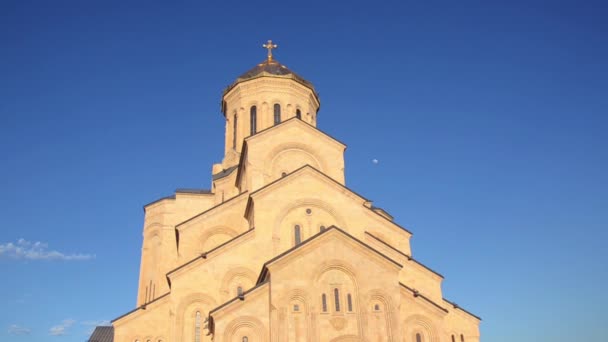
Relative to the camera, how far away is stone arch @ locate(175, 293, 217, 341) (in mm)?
20484

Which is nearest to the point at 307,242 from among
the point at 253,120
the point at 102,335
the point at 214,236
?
the point at 214,236

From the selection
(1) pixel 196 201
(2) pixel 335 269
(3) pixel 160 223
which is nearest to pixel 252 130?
(1) pixel 196 201

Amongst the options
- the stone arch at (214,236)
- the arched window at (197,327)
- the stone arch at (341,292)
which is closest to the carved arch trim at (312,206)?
the stone arch at (341,292)

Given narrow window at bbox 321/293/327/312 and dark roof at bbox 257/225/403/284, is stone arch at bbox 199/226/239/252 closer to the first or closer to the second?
dark roof at bbox 257/225/403/284

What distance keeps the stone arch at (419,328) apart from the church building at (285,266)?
0.12ft

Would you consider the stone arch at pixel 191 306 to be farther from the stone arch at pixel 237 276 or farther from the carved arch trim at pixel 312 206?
the carved arch trim at pixel 312 206

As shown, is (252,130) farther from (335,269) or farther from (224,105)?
(335,269)

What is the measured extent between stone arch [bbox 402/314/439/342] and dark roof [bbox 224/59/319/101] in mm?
19335

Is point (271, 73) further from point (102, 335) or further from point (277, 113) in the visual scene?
point (102, 335)

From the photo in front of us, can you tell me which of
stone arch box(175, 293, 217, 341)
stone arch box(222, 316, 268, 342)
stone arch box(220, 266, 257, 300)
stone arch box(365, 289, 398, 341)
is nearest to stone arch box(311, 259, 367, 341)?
stone arch box(365, 289, 398, 341)

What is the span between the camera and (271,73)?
33312 mm

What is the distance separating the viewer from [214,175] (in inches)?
1249

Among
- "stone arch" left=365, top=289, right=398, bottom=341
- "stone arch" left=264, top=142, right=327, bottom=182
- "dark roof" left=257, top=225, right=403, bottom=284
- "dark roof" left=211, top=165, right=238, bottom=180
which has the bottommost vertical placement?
"stone arch" left=365, top=289, right=398, bottom=341

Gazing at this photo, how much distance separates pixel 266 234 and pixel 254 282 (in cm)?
204
